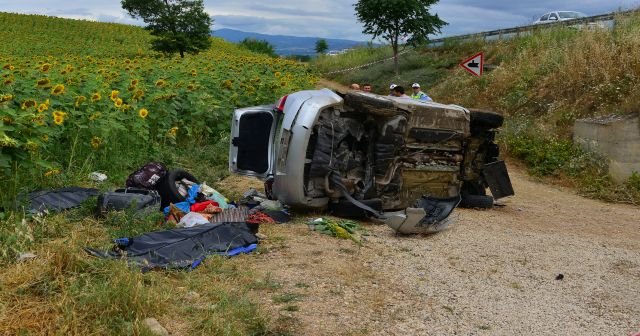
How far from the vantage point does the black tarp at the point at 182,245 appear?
5.42 metres

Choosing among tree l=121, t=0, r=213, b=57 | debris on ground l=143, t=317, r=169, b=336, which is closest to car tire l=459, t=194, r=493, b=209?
debris on ground l=143, t=317, r=169, b=336

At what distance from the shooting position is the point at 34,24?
49562 mm

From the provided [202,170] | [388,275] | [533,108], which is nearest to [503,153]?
[533,108]

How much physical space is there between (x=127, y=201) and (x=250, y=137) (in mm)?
2051

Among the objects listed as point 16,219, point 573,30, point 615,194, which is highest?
point 573,30

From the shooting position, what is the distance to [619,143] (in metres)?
12.6

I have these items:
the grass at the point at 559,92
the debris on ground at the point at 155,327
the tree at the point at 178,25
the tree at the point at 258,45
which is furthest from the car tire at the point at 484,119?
the tree at the point at 258,45

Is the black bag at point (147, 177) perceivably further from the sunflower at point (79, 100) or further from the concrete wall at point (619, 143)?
the concrete wall at point (619, 143)

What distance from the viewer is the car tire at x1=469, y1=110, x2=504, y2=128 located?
926 cm

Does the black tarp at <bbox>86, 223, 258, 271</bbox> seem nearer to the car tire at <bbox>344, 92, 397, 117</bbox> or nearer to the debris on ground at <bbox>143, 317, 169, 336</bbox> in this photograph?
the debris on ground at <bbox>143, 317, 169, 336</bbox>

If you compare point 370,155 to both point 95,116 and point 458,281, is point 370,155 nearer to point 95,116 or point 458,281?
point 458,281

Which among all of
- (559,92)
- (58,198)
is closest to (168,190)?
(58,198)

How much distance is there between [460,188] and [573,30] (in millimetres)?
13816

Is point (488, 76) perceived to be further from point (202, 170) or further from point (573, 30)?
point (202, 170)
